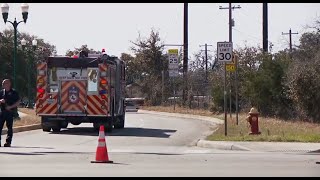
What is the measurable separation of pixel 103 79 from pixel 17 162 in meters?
11.0

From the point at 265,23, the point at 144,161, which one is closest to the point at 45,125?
the point at 144,161

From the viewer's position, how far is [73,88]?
24594mm

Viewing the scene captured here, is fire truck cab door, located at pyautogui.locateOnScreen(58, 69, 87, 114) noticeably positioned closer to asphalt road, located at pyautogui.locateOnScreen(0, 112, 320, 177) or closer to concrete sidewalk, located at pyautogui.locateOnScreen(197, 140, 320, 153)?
asphalt road, located at pyautogui.locateOnScreen(0, 112, 320, 177)

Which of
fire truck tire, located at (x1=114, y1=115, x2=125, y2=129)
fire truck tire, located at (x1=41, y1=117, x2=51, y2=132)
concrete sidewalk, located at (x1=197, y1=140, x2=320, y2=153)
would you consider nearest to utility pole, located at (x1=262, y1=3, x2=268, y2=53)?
fire truck tire, located at (x1=114, y1=115, x2=125, y2=129)

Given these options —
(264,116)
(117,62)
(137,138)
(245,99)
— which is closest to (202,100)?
(245,99)

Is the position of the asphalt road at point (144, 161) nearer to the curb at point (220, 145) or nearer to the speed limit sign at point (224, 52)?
the curb at point (220, 145)

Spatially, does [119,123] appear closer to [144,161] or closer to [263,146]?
[263,146]

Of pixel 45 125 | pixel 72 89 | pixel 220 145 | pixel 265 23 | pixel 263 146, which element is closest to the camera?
pixel 263 146

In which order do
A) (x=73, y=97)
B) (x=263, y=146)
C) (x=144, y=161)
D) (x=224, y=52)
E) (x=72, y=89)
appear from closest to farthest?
(x=144, y=161), (x=263, y=146), (x=224, y=52), (x=72, y=89), (x=73, y=97)

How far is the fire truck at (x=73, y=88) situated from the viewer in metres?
24.5

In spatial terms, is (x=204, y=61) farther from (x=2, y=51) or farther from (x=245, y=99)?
(x=245, y=99)

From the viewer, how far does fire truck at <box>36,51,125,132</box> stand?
24500 mm

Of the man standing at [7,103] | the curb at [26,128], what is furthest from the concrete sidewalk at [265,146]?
the curb at [26,128]

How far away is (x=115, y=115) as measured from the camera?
26.3m
